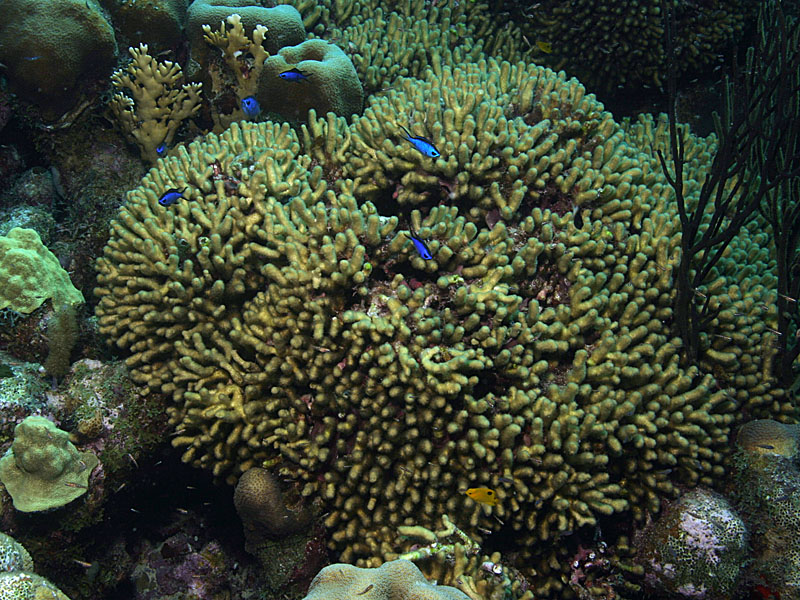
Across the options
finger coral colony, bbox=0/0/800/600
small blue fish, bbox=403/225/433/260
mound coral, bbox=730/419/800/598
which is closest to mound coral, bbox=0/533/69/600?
finger coral colony, bbox=0/0/800/600

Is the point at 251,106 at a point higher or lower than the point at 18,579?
higher

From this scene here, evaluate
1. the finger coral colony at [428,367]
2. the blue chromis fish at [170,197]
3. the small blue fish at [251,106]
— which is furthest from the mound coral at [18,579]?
the small blue fish at [251,106]

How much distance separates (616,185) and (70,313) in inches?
177

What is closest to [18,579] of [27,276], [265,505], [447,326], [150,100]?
[265,505]

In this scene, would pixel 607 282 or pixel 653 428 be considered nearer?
pixel 653 428

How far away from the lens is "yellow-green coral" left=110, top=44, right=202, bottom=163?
5137mm

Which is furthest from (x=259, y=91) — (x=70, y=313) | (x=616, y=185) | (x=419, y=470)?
(x=419, y=470)

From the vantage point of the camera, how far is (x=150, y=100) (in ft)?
17.0

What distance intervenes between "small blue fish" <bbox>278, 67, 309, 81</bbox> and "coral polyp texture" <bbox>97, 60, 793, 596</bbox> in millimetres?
1020

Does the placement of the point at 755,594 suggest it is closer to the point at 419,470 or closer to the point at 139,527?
the point at 419,470

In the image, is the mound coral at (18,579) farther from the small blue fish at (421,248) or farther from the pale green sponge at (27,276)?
the small blue fish at (421,248)

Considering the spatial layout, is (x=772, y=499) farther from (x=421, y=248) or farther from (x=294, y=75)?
(x=294, y=75)

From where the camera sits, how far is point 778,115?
2.96 m

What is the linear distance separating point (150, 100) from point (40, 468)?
3.75 meters
